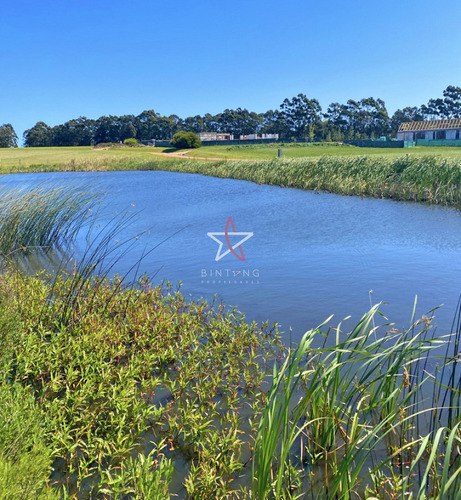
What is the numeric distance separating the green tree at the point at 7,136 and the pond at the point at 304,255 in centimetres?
7495

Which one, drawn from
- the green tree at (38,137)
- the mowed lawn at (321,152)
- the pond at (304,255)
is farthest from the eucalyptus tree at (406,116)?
the pond at (304,255)

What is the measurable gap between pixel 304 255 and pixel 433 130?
57.7 m

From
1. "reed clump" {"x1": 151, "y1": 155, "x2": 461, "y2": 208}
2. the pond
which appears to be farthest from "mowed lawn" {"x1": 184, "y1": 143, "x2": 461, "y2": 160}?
the pond

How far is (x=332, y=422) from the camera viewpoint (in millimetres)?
3285

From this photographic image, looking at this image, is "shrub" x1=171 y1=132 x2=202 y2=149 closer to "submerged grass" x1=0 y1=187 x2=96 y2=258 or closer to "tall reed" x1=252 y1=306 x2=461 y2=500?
"submerged grass" x1=0 y1=187 x2=96 y2=258

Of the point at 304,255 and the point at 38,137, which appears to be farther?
the point at 38,137

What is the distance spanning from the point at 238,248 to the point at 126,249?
2.56 meters

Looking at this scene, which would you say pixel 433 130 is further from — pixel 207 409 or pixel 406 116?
pixel 207 409

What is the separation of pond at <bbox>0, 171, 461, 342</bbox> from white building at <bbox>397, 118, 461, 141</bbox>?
47.3m

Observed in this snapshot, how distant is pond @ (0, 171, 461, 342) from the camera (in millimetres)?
6871

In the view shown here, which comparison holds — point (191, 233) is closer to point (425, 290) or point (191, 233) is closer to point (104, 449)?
point (425, 290)

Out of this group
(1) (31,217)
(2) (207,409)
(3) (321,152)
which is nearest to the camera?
(2) (207,409)

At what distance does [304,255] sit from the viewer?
993cm

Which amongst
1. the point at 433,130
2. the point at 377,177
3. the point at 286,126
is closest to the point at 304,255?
the point at 377,177
